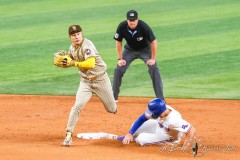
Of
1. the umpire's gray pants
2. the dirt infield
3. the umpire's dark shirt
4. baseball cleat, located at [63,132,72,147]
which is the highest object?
the umpire's dark shirt

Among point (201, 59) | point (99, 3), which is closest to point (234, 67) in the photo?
point (201, 59)

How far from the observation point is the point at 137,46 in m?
14.0

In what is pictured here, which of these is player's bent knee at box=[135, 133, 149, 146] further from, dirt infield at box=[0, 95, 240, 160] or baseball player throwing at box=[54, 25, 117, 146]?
baseball player throwing at box=[54, 25, 117, 146]

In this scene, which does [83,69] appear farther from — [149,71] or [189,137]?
[149,71]

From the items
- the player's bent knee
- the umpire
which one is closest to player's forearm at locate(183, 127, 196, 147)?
the player's bent knee

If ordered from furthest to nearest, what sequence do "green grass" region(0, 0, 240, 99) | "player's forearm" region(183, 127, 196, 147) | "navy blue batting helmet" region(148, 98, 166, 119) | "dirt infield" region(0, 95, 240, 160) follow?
"green grass" region(0, 0, 240, 99) < "player's forearm" region(183, 127, 196, 147) < "navy blue batting helmet" region(148, 98, 166, 119) < "dirt infield" region(0, 95, 240, 160)

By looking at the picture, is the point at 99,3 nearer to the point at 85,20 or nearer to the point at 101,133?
the point at 85,20

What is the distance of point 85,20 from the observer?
22844 mm

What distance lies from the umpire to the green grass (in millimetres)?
1055

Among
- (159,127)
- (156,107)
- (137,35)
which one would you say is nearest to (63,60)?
(156,107)

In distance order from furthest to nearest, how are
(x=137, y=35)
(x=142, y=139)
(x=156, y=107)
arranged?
(x=137, y=35)
(x=142, y=139)
(x=156, y=107)

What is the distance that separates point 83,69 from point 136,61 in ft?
23.5

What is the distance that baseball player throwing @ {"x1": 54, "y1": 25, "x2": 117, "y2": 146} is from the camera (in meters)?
10.6

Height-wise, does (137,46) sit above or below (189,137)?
above
